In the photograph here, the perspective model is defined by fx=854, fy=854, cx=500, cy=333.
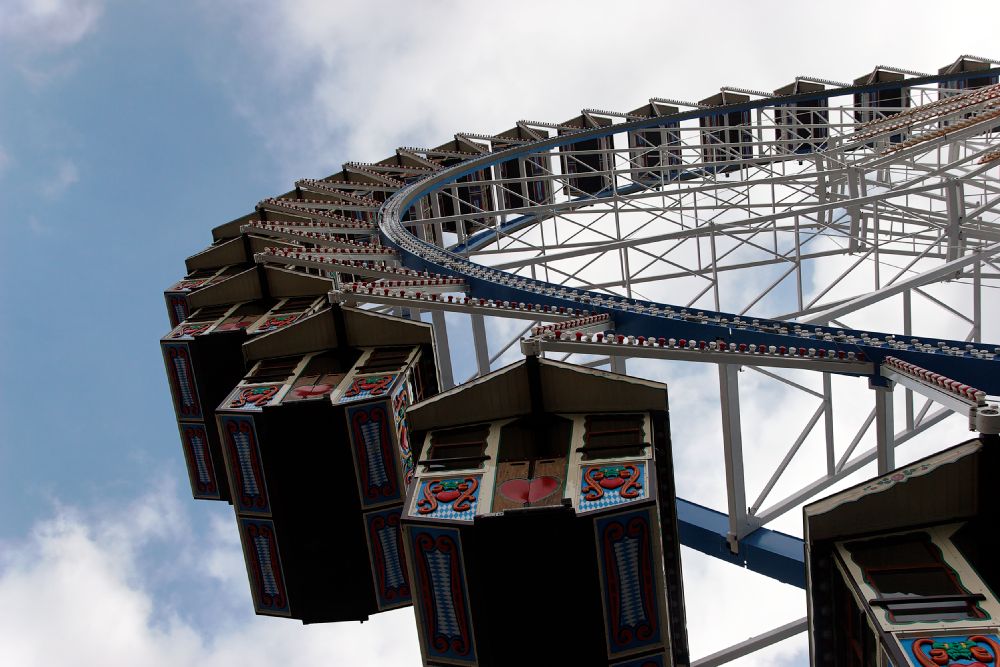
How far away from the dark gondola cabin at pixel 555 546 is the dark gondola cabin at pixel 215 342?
28.0 feet

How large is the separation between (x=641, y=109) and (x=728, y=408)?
30.2 m

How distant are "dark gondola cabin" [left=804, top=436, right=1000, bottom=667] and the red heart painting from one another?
2709mm

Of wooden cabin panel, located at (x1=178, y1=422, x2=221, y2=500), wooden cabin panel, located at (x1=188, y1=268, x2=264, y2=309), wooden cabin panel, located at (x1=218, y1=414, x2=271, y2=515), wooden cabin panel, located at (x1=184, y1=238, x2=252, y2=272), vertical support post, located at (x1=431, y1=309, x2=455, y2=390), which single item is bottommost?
wooden cabin panel, located at (x1=178, y1=422, x2=221, y2=500)

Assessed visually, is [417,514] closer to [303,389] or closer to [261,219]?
[303,389]

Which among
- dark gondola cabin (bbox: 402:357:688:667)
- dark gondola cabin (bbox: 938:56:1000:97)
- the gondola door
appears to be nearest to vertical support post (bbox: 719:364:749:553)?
dark gondola cabin (bbox: 402:357:688:667)

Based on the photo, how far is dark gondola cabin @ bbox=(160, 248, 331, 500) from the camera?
1750 cm

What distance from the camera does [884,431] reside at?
414 inches

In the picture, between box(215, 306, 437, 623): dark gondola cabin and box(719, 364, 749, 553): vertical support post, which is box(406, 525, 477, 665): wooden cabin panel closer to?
box(215, 306, 437, 623): dark gondola cabin

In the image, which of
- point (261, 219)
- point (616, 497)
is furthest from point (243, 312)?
point (616, 497)

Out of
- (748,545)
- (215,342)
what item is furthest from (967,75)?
(215,342)

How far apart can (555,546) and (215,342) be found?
10.9 metres

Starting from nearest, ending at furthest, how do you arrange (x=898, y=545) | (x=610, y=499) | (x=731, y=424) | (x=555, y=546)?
(x=898, y=545)
(x=555, y=546)
(x=610, y=499)
(x=731, y=424)

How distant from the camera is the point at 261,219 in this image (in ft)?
88.7

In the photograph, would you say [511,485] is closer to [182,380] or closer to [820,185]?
[182,380]
